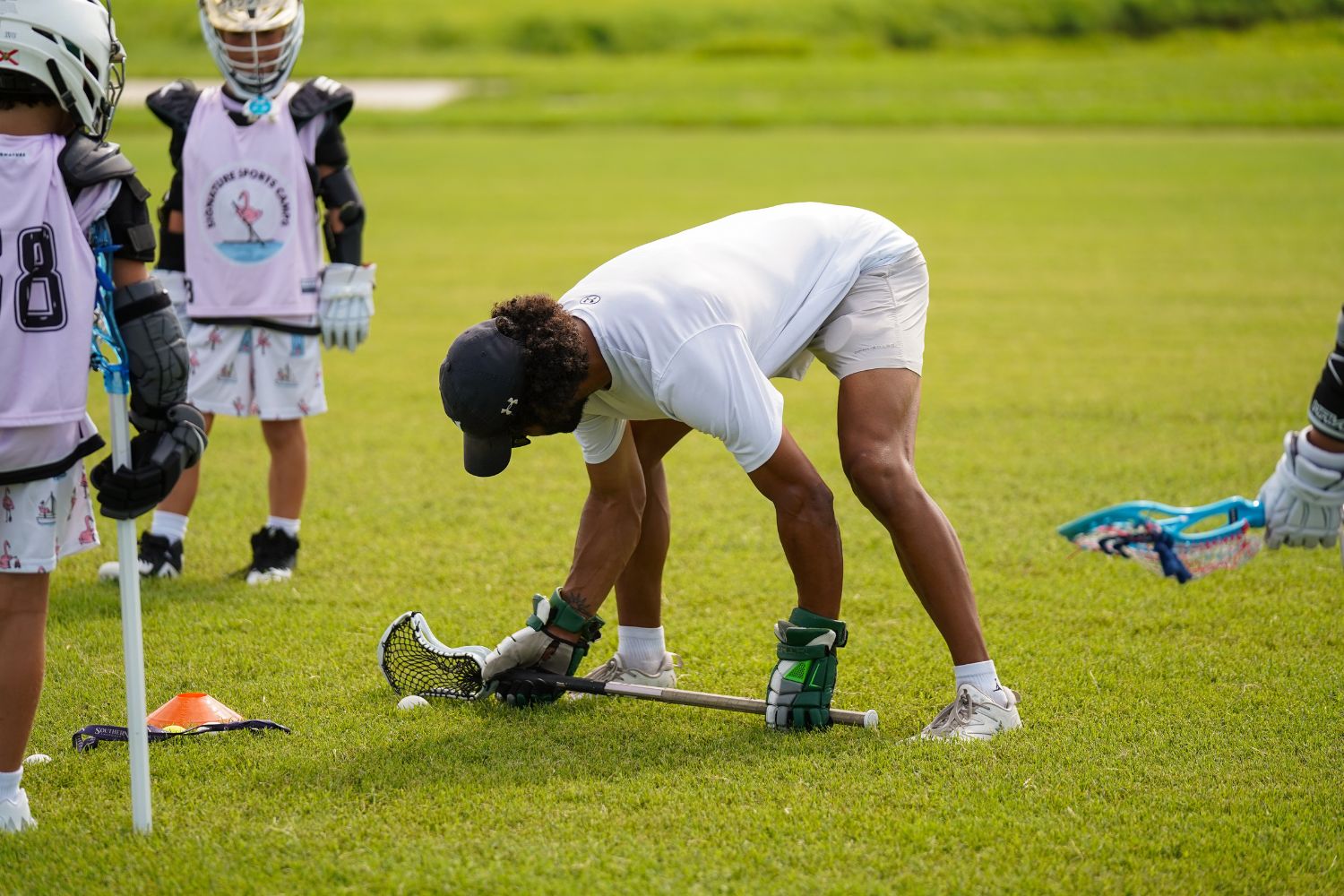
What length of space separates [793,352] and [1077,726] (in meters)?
1.48

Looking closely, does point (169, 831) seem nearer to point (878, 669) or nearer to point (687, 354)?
point (687, 354)

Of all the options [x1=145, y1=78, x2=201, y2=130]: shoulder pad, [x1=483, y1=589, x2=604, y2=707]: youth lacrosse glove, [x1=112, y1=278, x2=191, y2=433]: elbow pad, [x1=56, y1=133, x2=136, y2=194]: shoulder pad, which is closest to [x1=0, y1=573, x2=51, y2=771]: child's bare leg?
[x1=112, y1=278, x2=191, y2=433]: elbow pad

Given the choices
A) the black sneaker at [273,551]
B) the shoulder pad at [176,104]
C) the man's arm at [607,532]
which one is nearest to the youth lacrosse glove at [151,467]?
the man's arm at [607,532]

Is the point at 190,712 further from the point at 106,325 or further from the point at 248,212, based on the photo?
the point at 248,212

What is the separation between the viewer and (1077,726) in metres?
4.60

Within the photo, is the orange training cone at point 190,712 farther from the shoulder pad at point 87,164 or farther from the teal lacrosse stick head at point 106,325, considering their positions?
the shoulder pad at point 87,164

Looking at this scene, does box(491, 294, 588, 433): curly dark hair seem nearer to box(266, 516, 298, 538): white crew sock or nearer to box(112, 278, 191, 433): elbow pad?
box(112, 278, 191, 433): elbow pad

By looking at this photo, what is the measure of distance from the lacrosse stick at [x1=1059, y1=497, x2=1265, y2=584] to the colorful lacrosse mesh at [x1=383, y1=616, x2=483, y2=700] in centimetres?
243

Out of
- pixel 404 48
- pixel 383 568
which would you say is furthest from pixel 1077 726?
pixel 404 48

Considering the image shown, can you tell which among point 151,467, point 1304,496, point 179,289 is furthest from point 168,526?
point 1304,496

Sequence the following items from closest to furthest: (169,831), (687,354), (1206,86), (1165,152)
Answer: (169,831), (687,354), (1165,152), (1206,86)

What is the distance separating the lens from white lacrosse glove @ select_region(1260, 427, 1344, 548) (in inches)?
199
